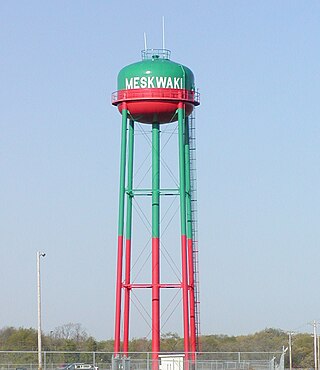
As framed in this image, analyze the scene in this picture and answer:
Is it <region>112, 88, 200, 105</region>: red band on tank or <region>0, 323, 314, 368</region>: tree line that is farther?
<region>0, 323, 314, 368</region>: tree line

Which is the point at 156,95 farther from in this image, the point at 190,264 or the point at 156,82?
the point at 190,264

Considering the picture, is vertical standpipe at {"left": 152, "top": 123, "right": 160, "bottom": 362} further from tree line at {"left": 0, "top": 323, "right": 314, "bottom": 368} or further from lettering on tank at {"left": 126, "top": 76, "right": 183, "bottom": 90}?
tree line at {"left": 0, "top": 323, "right": 314, "bottom": 368}

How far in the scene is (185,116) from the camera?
60781mm

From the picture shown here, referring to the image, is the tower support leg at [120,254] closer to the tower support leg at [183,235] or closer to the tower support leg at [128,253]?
the tower support leg at [128,253]

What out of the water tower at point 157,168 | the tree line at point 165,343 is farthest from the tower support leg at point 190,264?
the tree line at point 165,343

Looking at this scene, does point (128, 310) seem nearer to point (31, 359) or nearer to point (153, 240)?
point (153, 240)

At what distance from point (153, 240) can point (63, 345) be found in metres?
32.9

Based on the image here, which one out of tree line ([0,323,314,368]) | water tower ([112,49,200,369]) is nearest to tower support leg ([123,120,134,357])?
water tower ([112,49,200,369])

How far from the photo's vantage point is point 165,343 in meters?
97.7

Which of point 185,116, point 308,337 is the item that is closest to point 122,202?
point 185,116

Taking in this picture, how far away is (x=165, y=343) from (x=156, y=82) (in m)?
42.5

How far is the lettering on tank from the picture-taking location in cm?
5994

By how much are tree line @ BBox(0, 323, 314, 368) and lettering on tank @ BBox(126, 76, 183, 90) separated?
29.5 metres

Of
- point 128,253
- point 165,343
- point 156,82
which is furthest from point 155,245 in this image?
point 165,343
